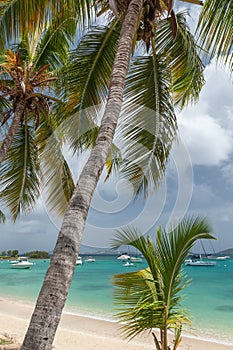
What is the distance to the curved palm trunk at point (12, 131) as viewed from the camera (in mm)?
6894

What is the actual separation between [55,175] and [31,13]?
3.74 metres

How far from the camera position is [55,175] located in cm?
844

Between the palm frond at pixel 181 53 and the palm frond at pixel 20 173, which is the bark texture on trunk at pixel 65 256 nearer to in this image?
the palm frond at pixel 181 53

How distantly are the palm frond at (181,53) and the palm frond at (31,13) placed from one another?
1815mm

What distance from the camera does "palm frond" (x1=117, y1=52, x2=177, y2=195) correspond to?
669cm

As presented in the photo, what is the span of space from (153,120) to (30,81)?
10.1ft

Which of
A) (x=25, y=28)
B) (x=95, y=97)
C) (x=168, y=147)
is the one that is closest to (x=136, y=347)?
(x=168, y=147)

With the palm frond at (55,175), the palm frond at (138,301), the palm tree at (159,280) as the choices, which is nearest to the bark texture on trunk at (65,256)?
the palm tree at (159,280)

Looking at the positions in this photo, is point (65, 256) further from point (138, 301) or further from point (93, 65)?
point (93, 65)

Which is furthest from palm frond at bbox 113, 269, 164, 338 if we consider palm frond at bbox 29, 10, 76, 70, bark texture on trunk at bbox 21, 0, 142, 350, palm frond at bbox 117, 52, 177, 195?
palm frond at bbox 29, 10, 76, 70

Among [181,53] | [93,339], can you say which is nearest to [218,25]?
[181,53]

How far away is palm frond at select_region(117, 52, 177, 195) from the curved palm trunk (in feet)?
7.74

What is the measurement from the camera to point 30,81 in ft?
25.6

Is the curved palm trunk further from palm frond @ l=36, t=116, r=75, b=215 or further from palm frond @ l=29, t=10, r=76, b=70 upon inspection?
palm frond @ l=29, t=10, r=76, b=70
